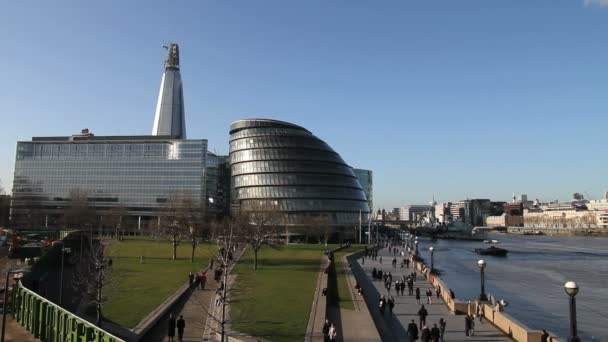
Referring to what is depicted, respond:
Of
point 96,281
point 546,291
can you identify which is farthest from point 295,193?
point 96,281

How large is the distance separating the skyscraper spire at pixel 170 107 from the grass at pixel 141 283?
12975 centimetres

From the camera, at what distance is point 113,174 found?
149625 mm

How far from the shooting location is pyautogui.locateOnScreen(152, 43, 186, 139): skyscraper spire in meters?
186

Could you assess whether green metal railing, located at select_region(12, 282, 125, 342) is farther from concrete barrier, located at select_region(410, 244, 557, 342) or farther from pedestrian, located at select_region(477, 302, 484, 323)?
pedestrian, located at select_region(477, 302, 484, 323)

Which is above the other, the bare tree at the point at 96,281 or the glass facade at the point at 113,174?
the glass facade at the point at 113,174

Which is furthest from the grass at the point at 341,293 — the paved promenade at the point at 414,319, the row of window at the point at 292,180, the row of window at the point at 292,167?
the row of window at the point at 292,167

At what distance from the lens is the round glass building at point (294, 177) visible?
413ft

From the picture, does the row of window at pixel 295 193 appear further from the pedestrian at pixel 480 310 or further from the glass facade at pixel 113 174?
the pedestrian at pixel 480 310

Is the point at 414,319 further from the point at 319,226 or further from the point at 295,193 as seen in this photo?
the point at 295,193

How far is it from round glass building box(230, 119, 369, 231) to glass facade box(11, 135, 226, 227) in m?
14.7

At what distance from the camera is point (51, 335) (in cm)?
1745

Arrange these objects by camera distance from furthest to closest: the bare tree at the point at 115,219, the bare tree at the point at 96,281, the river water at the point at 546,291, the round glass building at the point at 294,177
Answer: the round glass building at the point at 294,177 < the bare tree at the point at 115,219 < the river water at the point at 546,291 < the bare tree at the point at 96,281

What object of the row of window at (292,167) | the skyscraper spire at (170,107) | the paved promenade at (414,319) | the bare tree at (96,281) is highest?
the skyscraper spire at (170,107)

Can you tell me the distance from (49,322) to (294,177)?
360ft
